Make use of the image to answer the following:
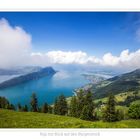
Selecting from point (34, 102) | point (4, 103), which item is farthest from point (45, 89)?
point (4, 103)

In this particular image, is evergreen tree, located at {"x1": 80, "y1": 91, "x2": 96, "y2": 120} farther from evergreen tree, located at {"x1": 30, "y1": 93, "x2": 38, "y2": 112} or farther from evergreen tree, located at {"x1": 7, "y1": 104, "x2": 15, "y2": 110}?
evergreen tree, located at {"x1": 7, "y1": 104, "x2": 15, "y2": 110}

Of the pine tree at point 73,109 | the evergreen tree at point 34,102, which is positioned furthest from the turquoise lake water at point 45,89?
the pine tree at point 73,109

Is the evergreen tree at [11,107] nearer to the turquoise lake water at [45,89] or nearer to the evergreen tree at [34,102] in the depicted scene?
the turquoise lake water at [45,89]

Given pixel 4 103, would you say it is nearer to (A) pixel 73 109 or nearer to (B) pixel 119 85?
(A) pixel 73 109

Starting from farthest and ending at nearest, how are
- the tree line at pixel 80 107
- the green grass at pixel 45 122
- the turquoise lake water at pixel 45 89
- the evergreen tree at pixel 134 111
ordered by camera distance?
the turquoise lake water at pixel 45 89 → the tree line at pixel 80 107 → the evergreen tree at pixel 134 111 → the green grass at pixel 45 122
